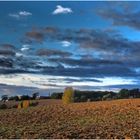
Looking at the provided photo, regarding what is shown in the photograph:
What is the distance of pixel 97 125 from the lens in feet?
99.0

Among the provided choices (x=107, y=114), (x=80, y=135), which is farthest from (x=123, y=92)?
(x=80, y=135)

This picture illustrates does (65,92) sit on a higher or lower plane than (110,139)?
higher

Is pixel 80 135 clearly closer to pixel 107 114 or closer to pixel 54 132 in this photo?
pixel 54 132

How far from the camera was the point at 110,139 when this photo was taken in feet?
74.0

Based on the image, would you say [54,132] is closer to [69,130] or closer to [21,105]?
[69,130]

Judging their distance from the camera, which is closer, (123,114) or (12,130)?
(12,130)

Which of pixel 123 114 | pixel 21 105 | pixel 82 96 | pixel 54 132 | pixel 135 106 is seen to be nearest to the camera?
pixel 54 132

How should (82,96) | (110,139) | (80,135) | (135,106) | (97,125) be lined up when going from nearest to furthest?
(110,139) → (80,135) → (97,125) → (135,106) → (82,96)

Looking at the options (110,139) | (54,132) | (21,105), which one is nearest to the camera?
(110,139)

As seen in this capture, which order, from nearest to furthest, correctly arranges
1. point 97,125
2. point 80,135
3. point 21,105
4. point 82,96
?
point 80,135
point 97,125
point 21,105
point 82,96

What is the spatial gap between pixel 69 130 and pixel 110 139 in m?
5.18

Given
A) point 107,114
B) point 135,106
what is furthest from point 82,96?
point 107,114

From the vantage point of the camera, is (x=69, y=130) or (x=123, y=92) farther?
(x=123, y=92)

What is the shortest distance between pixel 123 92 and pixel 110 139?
168ft
